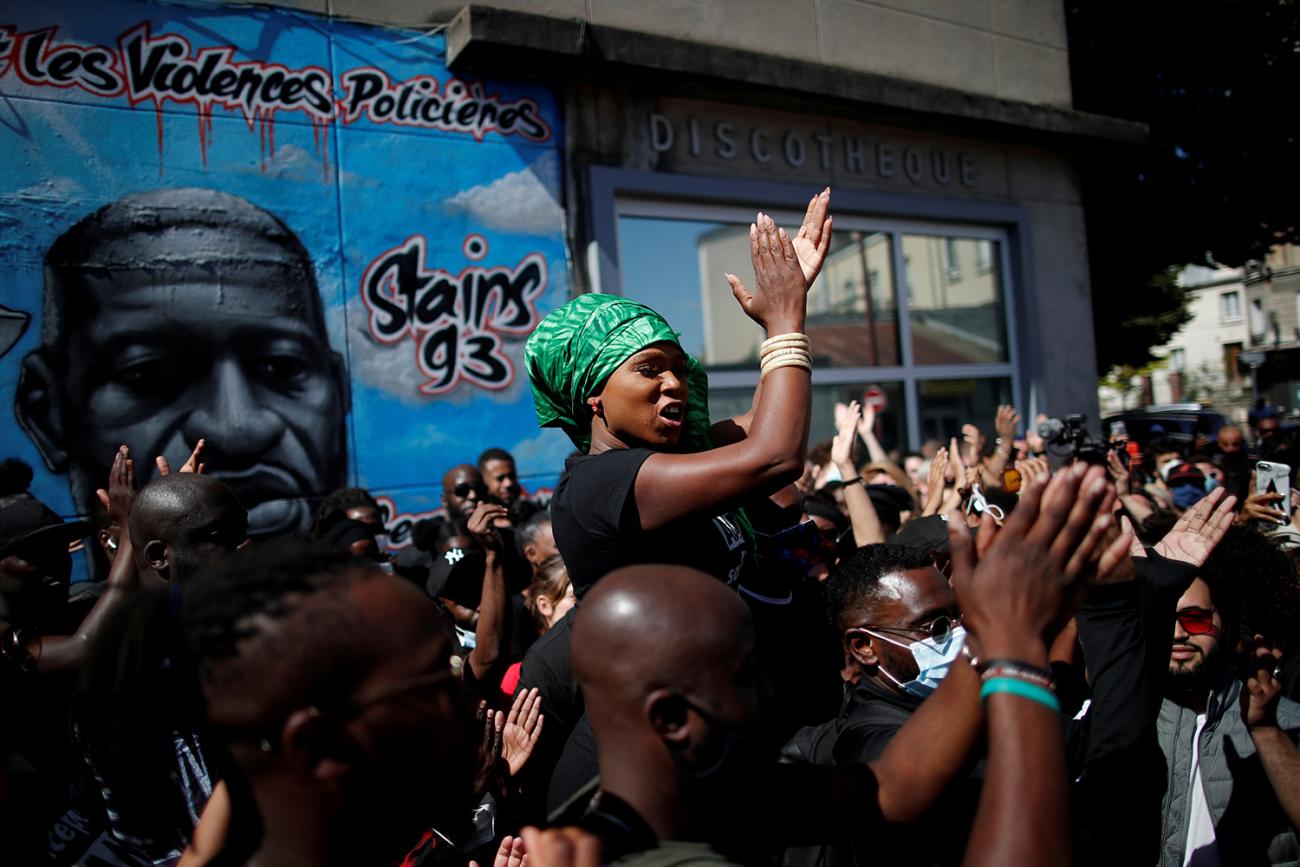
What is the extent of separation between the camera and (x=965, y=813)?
1879 mm

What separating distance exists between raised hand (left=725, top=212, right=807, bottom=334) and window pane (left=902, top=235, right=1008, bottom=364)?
23.7 ft

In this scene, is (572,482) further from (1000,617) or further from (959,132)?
(959,132)

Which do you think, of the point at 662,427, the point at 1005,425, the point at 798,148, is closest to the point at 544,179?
the point at 798,148

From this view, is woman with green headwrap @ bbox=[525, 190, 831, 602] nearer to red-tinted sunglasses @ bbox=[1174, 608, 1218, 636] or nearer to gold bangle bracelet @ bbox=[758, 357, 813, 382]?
gold bangle bracelet @ bbox=[758, 357, 813, 382]

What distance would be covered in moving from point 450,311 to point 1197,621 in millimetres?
4852

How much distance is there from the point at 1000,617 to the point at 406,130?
5.95 m

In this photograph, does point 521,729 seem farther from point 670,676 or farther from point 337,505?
point 337,505

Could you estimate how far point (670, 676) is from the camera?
1.33 m

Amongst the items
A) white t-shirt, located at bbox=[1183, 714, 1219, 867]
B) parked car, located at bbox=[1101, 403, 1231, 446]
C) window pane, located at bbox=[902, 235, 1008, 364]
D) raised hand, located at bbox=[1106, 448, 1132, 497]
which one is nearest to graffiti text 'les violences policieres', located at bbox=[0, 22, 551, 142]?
window pane, located at bbox=[902, 235, 1008, 364]

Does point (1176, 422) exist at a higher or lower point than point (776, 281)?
lower

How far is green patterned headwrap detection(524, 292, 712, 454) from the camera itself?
2039 mm

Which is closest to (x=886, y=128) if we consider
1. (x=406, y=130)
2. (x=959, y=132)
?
(x=959, y=132)

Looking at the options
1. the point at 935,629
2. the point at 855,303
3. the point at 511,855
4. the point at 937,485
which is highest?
the point at 855,303

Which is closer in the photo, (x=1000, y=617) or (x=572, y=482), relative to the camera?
(x=1000, y=617)
